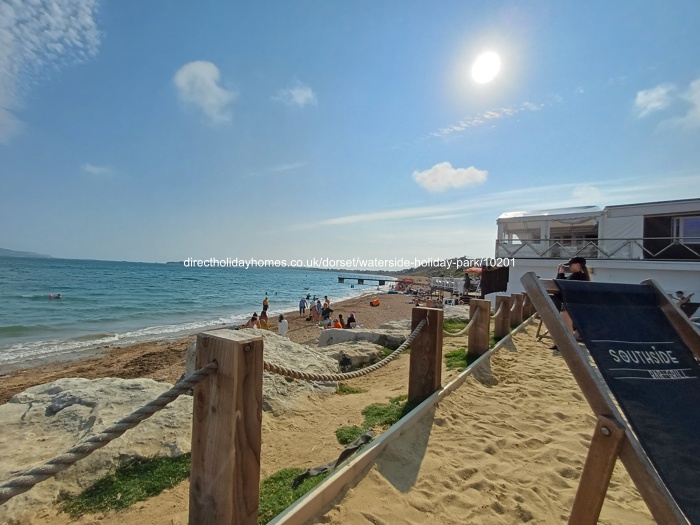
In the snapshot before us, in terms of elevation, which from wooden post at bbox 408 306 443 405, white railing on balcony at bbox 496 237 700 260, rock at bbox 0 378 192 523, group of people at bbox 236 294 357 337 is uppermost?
white railing on balcony at bbox 496 237 700 260

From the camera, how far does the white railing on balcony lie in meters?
13.5

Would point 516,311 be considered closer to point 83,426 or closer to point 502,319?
point 502,319

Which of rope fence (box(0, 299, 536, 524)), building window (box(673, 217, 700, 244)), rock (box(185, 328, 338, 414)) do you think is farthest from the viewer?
building window (box(673, 217, 700, 244))

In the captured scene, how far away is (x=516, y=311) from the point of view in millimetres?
9484

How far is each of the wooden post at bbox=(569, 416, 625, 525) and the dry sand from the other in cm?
69

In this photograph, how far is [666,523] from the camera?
1.46 meters

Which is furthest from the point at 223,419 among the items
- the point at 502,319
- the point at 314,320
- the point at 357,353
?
the point at 314,320

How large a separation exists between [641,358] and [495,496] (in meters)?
1.33

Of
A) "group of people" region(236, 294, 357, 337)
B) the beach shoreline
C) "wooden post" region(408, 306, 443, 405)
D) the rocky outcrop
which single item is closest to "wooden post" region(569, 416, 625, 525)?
"wooden post" region(408, 306, 443, 405)

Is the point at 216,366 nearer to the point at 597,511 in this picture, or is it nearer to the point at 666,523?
the point at 597,511

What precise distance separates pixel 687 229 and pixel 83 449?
1882cm

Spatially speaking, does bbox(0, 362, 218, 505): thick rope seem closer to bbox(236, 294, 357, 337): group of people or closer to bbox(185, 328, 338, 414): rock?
bbox(185, 328, 338, 414): rock

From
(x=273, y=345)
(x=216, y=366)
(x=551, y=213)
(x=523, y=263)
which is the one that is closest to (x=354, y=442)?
(x=216, y=366)

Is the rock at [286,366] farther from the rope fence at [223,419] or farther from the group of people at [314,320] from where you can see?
the group of people at [314,320]
